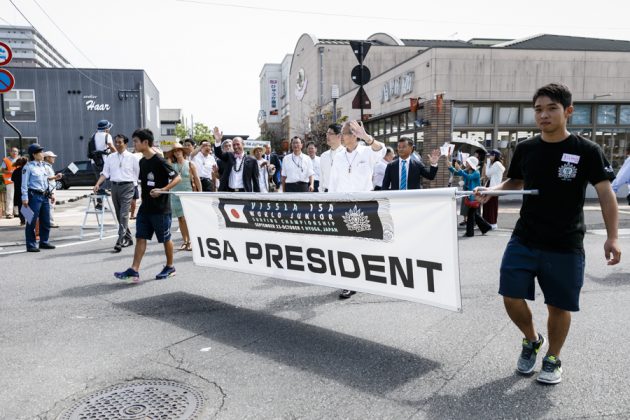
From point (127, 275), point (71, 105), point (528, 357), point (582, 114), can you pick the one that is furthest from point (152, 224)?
point (71, 105)

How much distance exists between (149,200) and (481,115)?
17612mm

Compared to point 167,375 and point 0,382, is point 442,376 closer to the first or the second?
point 167,375

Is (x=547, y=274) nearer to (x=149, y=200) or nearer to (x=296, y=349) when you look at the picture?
(x=296, y=349)

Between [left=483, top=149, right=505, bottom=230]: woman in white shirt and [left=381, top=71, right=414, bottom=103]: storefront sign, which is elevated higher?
[left=381, top=71, right=414, bottom=103]: storefront sign

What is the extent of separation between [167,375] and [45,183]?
698 centimetres

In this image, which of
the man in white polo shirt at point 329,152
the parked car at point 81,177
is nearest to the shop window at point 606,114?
the man in white polo shirt at point 329,152

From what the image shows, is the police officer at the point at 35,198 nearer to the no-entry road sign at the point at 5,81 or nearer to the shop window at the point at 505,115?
the no-entry road sign at the point at 5,81

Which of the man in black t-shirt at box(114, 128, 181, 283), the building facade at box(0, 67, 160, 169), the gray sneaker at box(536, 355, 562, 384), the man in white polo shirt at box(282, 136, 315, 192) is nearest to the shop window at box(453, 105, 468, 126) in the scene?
the man in white polo shirt at box(282, 136, 315, 192)

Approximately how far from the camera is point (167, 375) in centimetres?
364

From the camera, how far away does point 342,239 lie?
4.35m

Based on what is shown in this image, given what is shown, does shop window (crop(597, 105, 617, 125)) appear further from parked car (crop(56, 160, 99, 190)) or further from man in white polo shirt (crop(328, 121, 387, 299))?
parked car (crop(56, 160, 99, 190))

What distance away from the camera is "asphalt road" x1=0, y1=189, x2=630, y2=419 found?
3.19 meters

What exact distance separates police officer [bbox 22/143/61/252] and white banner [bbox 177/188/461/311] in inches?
185

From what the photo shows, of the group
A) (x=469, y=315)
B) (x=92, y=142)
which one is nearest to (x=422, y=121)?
(x=92, y=142)
